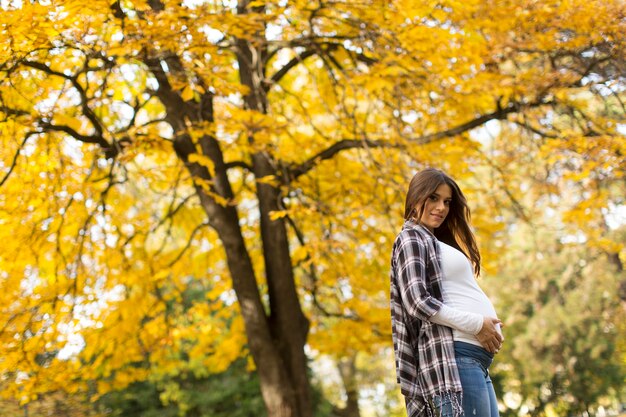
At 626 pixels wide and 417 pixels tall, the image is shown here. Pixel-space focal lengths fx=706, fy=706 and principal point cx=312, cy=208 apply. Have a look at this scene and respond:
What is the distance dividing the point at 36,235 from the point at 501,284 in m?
15.1

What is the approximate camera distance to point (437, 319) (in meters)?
2.38

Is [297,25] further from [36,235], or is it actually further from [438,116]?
[36,235]

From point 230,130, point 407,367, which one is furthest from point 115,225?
point 407,367

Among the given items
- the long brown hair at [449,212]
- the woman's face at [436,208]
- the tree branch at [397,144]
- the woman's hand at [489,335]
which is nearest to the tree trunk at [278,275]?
the tree branch at [397,144]

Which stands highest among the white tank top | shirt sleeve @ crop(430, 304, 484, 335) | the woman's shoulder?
the woman's shoulder

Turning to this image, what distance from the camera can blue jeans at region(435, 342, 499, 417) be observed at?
7.76ft

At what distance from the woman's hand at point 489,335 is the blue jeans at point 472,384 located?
37 mm

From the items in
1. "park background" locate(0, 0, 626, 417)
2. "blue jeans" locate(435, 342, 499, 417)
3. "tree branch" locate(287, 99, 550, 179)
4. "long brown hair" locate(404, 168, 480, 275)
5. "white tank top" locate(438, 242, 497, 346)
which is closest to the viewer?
"blue jeans" locate(435, 342, 499, 417)

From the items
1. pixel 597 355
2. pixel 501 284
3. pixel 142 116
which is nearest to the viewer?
pixel 142 116

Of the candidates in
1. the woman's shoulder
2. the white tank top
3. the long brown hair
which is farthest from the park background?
the white tank top

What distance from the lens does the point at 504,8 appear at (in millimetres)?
5809

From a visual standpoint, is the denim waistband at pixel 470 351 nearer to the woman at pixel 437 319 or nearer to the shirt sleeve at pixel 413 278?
the woman at pixel 437 319

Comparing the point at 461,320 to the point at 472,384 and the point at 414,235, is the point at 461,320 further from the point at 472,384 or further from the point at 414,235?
the point at 414,235

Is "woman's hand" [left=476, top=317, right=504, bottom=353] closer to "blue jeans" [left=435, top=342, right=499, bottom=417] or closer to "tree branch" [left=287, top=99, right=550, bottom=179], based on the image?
"blue jeans" [left=435, top=342, right=499, bottom=417]
